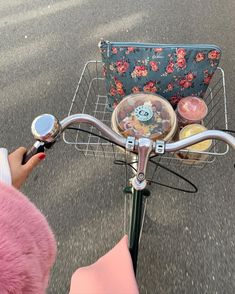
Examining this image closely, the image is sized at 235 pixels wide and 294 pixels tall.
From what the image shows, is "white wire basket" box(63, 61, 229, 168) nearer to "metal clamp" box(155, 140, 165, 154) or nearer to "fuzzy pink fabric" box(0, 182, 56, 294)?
"metal clamp" box(155, 140, 165, 154)

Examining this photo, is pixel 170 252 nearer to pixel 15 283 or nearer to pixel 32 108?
pixel 15 283

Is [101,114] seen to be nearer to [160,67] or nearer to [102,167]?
[102,167]

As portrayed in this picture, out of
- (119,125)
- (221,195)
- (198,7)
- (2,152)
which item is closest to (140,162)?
(119,125)

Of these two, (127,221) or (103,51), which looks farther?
(127,221)

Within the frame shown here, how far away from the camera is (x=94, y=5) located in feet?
7.02

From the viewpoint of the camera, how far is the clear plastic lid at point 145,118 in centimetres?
74

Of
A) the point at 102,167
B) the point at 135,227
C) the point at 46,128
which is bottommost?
the point at 102,167

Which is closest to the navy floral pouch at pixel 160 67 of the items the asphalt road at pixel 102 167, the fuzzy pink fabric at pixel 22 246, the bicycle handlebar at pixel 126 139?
the bicycle handlebar at pixel 126 139

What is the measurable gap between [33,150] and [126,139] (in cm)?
18

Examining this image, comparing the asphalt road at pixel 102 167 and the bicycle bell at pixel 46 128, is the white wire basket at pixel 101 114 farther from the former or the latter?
the bicycle bell at pixel 46 128

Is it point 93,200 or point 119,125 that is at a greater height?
point 119,125

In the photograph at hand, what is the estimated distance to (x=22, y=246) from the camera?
20.1 inches

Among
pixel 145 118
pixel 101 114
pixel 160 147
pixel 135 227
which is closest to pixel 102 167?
pixel 101 114

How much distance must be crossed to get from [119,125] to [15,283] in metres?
0.42
